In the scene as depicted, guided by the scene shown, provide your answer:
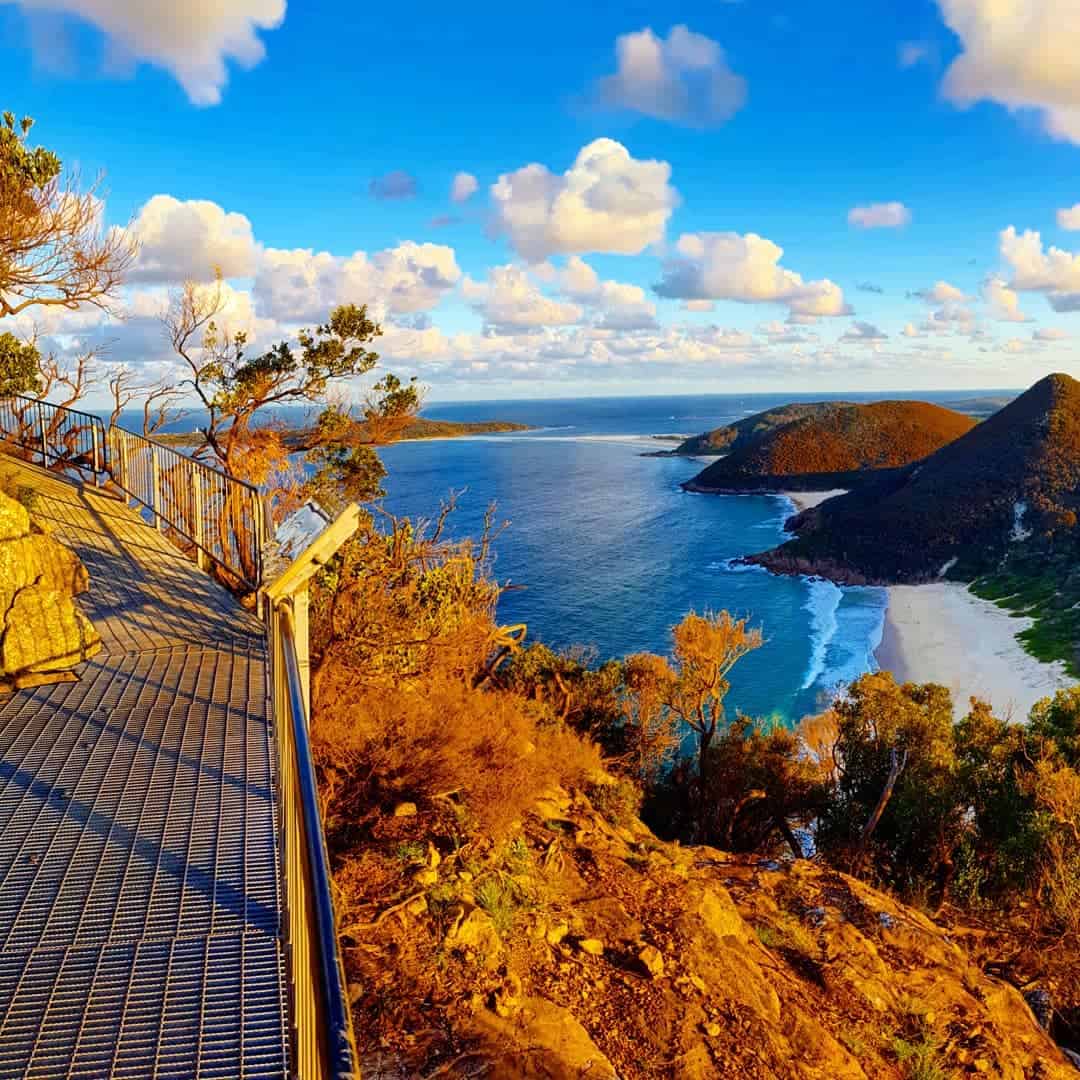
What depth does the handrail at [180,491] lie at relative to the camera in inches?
335

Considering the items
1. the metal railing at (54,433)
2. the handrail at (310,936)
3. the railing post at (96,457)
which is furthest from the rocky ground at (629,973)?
the metal railing at (54,433)

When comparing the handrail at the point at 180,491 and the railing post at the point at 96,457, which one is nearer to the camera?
the handrail at the point at 180,491

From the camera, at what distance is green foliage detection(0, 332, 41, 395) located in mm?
15430

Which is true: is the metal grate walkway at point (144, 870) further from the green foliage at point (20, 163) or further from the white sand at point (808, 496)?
the white sand at point (808, 496)

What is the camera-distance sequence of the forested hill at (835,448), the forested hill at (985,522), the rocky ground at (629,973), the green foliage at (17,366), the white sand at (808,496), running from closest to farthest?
the rocky ground at (629,973), the green foliage at (17,366), the forested hill at (985,522), the white sand at (808,496), the forested hill at (835,448)

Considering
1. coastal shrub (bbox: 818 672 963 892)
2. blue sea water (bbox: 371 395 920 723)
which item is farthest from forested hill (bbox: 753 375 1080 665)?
coastal shrub (bbox: 818 672 963 892)

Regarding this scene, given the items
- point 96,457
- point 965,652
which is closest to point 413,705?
point 96,457

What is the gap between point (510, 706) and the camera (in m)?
12.0

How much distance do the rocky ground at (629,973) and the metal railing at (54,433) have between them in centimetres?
866

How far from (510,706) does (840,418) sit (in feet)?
419

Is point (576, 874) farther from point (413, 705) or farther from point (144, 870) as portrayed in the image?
point (144, 870)

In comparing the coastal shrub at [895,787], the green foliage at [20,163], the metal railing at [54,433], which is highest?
the green foliage at [20,163]

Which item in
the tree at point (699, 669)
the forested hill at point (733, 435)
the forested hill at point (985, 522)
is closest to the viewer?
the tree at point (699, 669)

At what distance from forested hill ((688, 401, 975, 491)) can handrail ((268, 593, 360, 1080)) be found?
11511 centimetres
